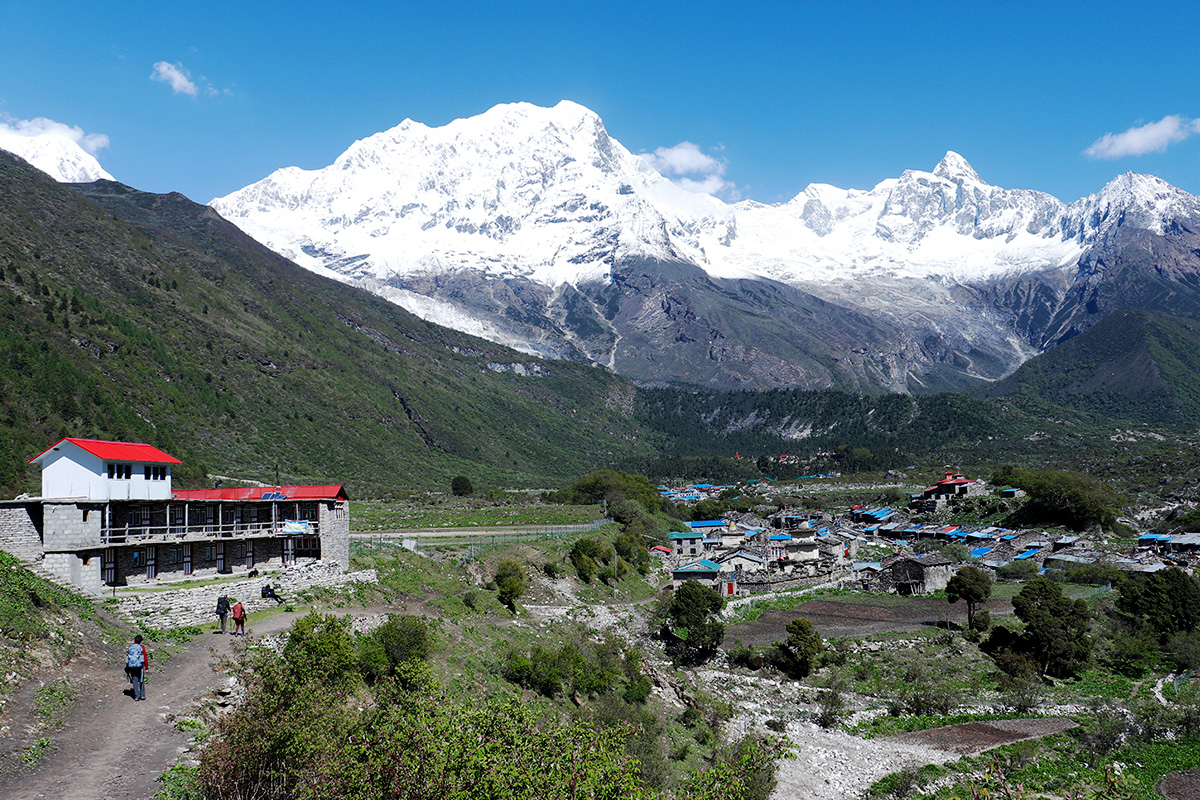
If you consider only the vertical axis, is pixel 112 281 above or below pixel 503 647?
above

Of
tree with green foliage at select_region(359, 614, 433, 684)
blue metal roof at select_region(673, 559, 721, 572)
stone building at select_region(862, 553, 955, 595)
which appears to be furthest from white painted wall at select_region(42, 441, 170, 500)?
stone building at select_region(862, 553, 955, 595)

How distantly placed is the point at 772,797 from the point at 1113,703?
83.4ft

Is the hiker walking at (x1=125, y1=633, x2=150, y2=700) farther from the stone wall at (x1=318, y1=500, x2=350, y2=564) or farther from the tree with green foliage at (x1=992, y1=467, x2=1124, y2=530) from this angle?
the tree with green foliage at (x1=992, y1=467, x2=1124, y2=530)

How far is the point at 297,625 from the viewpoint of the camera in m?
26.8

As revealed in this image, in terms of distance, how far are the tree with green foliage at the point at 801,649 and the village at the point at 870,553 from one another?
2099cm

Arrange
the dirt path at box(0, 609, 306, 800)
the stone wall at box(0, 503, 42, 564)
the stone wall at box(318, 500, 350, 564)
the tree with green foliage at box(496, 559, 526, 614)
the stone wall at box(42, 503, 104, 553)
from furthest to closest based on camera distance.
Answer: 1. the tree with green foliage at box(496, 559, 526, 614)
2. the stone wall at box(318, 500, 350, 564)
3. the stone wall at box(42, 503, 104, 553)
4. the stone wall at box(0, 503, 42, 564)
5. the dirt path at box(0, 609, 306, 800)

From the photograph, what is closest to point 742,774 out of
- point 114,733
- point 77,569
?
point 114,733

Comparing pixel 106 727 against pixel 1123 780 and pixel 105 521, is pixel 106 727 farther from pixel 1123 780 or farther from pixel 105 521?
pixel 1123 780

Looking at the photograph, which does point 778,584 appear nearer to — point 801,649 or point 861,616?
point 861,616

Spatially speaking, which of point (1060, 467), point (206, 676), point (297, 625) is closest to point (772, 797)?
point (297, 625)

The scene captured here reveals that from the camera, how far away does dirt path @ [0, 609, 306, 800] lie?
55.3 ft

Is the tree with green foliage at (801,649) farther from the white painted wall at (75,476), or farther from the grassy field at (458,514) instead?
the white painted wall at (75,476)

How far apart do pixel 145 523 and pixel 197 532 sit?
2.42 meters

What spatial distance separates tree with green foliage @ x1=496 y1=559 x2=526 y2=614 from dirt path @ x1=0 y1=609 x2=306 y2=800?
23730 millimetres
